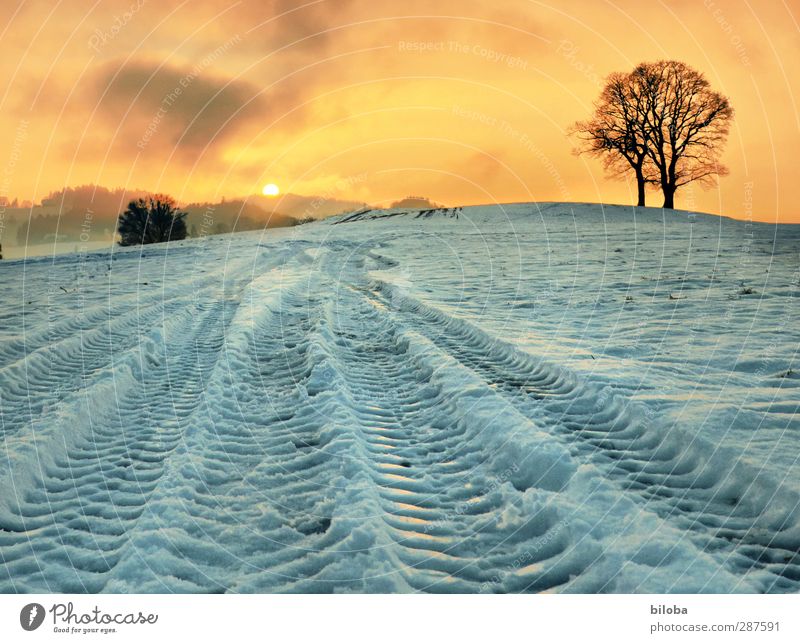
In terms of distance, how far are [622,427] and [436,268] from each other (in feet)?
43.4

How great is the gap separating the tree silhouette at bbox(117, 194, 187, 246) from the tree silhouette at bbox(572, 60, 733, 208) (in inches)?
1429

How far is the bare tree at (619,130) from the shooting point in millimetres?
33812

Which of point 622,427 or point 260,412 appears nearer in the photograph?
point 622,427

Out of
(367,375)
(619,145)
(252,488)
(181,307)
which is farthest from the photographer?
(619,145)

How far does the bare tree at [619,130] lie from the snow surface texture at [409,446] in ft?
88.4

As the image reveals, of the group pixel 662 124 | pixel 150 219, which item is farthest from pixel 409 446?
pixel 150 219

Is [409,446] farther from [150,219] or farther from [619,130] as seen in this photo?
[150,219]

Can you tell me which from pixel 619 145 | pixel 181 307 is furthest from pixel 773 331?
pixel 619 145

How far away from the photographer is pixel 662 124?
33.2 meters

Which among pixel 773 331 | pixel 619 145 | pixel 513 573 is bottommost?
pixel 513 573

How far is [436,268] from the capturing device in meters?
17.9

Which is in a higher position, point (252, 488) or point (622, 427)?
point (622, 427)

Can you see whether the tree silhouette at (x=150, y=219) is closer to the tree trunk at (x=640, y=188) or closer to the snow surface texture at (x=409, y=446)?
the tree trunk at (x=640, y=188)
